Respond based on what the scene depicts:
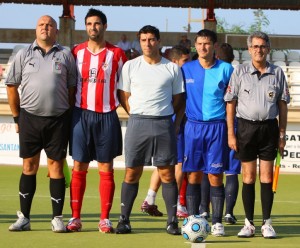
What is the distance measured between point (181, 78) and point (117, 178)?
8.22m

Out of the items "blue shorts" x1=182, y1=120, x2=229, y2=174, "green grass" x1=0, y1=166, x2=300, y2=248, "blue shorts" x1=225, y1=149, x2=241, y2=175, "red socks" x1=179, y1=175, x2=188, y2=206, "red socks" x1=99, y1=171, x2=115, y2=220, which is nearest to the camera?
"green grass" x1=0, y1=166, x2=300, y2=248

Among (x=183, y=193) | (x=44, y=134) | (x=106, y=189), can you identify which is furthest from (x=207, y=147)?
A: (x=183, y=193)

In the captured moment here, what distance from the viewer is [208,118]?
9570 mm

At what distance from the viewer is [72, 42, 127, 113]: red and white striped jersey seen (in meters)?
9.25

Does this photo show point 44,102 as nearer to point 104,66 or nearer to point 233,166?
point 104,66

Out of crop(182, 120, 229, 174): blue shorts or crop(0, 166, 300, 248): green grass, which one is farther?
crop(182, 120, 229, 174): blue shorts

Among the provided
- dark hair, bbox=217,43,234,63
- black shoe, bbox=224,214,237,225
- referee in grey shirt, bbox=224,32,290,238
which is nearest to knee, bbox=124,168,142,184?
referee in grey shirt, bbox=224,32,290,238

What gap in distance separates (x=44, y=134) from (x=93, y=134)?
0.48 m

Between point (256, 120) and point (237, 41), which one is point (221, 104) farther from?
point (237, 41)

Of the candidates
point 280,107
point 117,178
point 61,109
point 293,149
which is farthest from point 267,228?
point 293,149

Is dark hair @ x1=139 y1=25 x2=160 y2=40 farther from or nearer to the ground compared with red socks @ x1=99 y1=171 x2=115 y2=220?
farther from the ground

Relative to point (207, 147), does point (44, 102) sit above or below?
above

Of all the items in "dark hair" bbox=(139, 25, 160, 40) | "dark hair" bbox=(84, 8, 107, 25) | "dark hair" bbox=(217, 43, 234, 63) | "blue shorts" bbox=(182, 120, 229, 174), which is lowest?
"blue shorts" bbox=(182, 120, 229, 174)

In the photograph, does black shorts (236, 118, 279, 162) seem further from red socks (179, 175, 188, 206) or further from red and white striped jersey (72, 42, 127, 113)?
red socks (179, 175, 188, 206)
